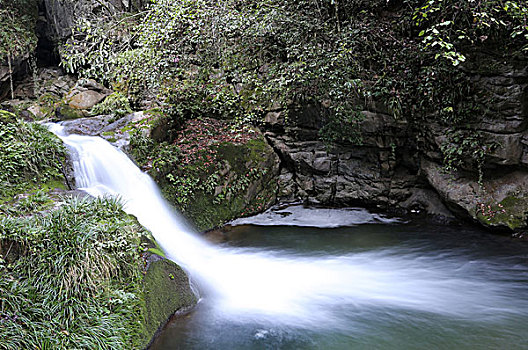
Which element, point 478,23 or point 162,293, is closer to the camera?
point 162,293

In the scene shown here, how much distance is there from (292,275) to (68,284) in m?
3.24

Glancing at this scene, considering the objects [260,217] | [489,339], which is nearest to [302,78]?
[260,217]

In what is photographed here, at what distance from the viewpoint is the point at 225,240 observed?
260 inches

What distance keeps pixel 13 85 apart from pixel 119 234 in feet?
51.2

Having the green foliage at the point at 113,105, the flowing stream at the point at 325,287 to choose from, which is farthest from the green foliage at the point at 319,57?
the green foliage at the point at 113,105

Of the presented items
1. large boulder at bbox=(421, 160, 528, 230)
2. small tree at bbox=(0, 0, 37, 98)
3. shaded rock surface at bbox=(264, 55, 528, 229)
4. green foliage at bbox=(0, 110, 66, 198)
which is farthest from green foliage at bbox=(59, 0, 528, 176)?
small tree at bbox=(0, 0, 37, 98)

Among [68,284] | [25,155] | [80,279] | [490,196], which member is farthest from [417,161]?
[25,155]

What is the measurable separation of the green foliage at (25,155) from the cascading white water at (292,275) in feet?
1.56

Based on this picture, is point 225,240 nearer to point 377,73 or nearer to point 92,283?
point 92,283

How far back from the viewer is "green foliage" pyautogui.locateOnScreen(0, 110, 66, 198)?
188 inches

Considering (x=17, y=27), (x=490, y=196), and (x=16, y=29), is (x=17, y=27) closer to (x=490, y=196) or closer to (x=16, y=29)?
(x=16, y=29)

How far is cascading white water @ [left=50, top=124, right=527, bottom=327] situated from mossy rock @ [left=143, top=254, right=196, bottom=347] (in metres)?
0.43

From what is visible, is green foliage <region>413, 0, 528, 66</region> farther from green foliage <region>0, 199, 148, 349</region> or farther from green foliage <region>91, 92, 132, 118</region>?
green foliage <region>91, 92, 132, 118</region>

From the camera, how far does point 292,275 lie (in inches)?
200
